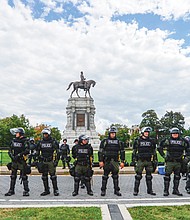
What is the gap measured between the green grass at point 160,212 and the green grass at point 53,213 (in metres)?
0.83

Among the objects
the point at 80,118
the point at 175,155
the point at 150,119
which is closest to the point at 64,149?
the point at 175,155

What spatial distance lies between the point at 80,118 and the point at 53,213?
32286 mm

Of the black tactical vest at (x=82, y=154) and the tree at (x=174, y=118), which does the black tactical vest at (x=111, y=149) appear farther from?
the tree at (x=174, y=118)

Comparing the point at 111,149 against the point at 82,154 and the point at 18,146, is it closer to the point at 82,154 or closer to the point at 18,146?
the point at 82,154

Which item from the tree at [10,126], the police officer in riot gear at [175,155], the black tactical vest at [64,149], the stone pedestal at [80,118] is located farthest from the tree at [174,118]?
the police officer in riot gear at [175,155]

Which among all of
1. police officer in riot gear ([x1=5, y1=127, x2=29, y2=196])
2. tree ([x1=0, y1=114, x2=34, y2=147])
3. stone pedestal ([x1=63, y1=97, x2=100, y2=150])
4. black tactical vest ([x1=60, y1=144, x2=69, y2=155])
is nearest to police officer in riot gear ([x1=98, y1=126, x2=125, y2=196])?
police officer in riot gear ([x1=5, y1=127, x2=29, y2=196])

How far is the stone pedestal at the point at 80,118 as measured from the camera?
1485 inches

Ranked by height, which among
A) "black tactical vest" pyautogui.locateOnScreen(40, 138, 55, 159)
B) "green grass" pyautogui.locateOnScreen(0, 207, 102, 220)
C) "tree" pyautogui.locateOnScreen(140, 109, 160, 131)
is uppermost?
"tree" pyautogui.locateOnScreen(140, 109, 160, 131)

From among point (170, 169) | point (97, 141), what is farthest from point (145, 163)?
point (97, 141)

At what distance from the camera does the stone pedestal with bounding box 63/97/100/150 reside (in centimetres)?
3772

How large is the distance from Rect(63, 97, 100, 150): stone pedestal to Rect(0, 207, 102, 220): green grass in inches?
1217

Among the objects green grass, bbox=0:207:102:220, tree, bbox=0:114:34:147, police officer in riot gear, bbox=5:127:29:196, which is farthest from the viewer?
tree, bbox=0:114:34:147

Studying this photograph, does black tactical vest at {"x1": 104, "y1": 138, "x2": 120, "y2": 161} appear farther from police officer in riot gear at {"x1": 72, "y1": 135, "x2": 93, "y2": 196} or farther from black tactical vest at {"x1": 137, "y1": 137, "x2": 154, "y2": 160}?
black tactical vest at {"x1": 137, "y1": 137, "x2": 154, "y2": 160}

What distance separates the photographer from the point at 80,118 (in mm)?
38406
